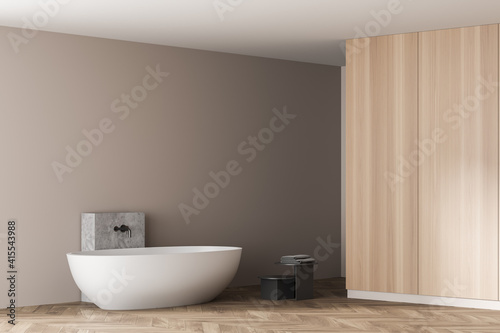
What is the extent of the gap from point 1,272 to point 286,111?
12.0 ft

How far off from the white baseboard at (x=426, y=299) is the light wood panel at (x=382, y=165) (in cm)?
6

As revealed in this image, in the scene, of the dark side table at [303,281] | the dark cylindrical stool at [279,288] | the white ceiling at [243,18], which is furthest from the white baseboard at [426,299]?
the white ceiling at [243,18]

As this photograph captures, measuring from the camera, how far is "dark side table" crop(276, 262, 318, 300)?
24.8 feet

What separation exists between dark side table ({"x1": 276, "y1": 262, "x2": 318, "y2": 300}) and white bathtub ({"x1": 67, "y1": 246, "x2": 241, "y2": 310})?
0.87 meters

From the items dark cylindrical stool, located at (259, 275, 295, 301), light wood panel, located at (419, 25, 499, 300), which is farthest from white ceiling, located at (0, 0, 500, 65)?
dark cylindrical stool, located at (259, 275, 295, 301)

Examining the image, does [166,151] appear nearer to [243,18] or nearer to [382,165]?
[243,18]

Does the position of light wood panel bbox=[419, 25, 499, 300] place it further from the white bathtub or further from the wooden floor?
the white bathtub

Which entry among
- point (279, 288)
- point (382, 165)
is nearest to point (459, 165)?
point (382, 165)

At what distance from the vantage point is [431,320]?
629 centimetres

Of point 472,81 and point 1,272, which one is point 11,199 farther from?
point 472,81

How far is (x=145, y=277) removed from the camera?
259 inches

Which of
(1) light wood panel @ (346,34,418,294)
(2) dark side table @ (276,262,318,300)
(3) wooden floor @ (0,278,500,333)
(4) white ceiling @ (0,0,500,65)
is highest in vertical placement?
(4) white ceiling @ (0,0,500,65)

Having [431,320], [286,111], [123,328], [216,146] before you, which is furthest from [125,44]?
[431,320]

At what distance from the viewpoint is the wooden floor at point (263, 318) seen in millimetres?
5930
